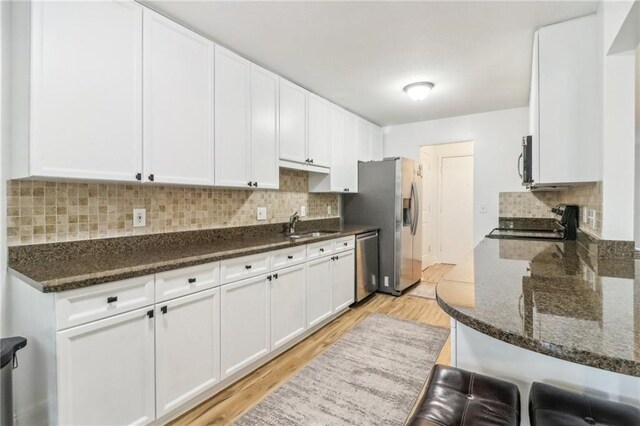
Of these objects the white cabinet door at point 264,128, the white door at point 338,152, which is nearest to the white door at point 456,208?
the white door at point 338,152

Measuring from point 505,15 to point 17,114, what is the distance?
2.76 meters

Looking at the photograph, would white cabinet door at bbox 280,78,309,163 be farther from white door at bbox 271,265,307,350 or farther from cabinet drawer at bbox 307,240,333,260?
white door at bbox 271,265,307,350

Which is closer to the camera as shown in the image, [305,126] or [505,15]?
[505,15]

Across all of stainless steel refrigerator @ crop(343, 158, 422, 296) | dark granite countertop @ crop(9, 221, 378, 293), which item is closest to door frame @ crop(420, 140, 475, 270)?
stainless steel refrigerator @ crop(343, 158, 422, 296)

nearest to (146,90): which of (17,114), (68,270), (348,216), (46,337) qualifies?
(17,114)

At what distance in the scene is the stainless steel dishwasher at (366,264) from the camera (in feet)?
11.3

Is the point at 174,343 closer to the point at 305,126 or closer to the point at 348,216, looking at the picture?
the point at 305,126

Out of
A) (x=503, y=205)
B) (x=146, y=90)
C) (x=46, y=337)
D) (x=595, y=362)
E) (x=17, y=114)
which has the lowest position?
(x=46, y=337)

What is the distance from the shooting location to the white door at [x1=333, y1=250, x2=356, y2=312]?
3.05m

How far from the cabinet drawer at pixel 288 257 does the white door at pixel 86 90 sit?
3.48 ft

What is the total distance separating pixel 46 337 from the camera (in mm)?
1283

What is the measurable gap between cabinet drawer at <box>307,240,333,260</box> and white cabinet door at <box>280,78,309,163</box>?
83 cm

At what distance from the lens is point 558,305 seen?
871 millimetres

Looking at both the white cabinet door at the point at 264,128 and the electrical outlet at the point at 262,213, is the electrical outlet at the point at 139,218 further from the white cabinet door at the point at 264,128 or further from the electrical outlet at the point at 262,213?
the electrical outlet at the point at 262,213
